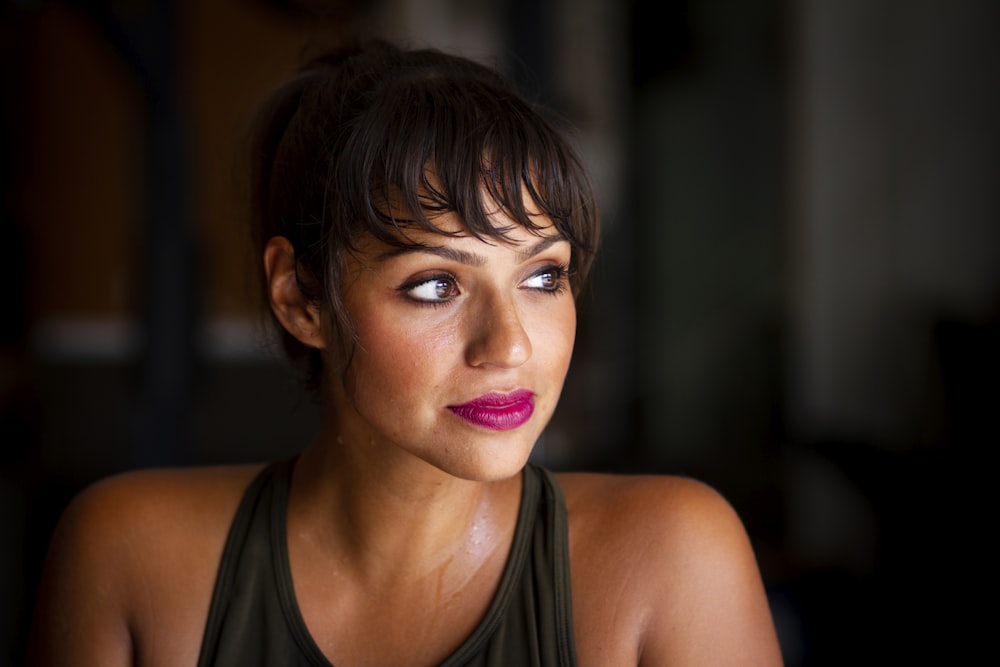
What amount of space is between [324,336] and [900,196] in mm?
2680

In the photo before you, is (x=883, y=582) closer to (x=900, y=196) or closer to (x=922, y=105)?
(x=900, y=196)

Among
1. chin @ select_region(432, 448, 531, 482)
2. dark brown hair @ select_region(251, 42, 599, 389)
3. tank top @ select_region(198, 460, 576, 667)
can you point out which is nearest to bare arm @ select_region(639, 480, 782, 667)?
tank top @ select_region(198, 460, 576, 667)

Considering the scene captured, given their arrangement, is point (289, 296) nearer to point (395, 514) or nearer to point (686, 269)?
point (395, 514)

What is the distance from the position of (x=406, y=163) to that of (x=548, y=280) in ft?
0.66

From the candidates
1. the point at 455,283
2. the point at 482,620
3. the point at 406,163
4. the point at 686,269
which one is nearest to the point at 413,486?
the point at 482,620

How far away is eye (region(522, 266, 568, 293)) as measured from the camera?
105 centimetres

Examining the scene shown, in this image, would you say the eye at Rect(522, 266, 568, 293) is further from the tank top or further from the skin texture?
the tank top

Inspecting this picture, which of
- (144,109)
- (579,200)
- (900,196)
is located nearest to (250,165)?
(579,200)

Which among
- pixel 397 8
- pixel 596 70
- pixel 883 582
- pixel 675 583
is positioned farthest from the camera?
pixel 397 8

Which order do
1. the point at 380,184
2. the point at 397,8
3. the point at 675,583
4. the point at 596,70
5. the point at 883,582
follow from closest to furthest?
1. the point at 380,184
2. the point at 675,583
3. the point at 883,582
4. the point at 596,70
5. the point at 397,8

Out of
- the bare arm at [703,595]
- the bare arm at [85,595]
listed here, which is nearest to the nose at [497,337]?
the bare arm at [703,595]

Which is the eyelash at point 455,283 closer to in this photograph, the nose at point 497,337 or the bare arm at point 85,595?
the nose at point 497,337

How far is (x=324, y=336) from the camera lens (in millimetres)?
1115

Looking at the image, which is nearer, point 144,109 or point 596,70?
point 144,109
